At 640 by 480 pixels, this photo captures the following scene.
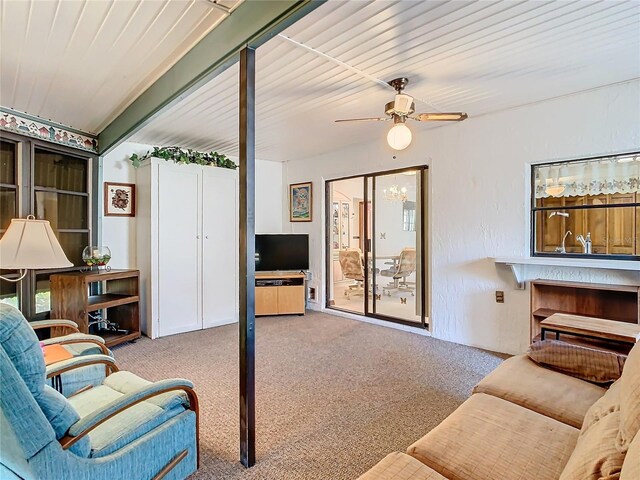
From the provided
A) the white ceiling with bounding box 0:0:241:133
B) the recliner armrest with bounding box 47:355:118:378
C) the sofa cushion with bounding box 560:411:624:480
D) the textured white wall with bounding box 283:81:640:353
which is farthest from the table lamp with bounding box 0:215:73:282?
the textured white wall with bounding box 283:81:640:353

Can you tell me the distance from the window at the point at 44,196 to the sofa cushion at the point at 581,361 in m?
4.42

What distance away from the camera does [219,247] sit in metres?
4.84

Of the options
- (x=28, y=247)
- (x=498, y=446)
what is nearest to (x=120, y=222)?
(x=28, y=247)

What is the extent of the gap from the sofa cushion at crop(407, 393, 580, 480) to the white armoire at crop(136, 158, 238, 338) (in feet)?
12.2

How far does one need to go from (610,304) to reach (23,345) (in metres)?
4.13

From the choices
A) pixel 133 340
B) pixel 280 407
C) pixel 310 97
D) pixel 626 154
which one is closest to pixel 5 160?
pixel 133 340

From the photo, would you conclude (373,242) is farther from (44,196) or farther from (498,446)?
(44,196)

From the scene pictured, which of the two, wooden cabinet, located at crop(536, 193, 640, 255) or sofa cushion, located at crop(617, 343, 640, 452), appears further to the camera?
wooden cabinet, located at crop(536, 193, 640, 255)

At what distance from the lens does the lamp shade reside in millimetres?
2135

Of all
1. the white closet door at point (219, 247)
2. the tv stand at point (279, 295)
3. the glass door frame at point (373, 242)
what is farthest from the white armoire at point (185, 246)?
the glass door frame at point (373, 242)

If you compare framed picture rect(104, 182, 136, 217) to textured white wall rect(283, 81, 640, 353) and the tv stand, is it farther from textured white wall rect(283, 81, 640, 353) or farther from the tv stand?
textured white wall rect(283, 81, 640, 353)

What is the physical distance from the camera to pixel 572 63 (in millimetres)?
2615

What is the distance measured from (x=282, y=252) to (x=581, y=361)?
4.21 meters

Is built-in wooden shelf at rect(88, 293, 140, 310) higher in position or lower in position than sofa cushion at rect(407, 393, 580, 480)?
higher
